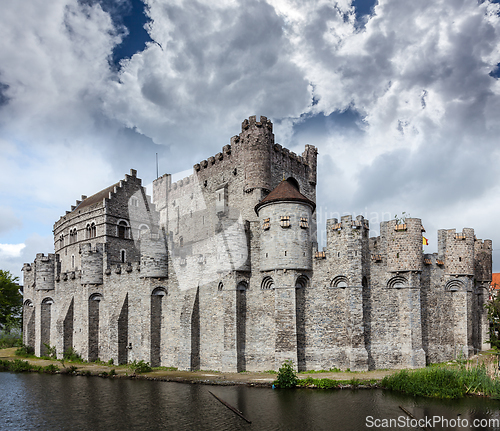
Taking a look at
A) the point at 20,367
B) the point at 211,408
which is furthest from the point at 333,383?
the point at 20,367

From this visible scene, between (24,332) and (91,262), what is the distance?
16.4 meters

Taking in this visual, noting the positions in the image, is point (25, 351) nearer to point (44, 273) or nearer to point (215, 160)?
point (44, 273)

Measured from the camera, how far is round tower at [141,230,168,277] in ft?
103

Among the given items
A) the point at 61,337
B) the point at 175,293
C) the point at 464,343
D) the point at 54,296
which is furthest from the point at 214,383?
the point at 54,296

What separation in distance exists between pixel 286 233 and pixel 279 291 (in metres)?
3.72

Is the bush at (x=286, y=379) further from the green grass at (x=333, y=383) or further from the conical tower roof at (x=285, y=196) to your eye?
the conical tower roof at (x=285, y=196)

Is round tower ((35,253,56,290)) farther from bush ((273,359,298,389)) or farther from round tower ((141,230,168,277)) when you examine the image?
bush ((273,359,298,389))

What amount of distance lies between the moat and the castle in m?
4.29

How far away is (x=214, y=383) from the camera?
23.8m

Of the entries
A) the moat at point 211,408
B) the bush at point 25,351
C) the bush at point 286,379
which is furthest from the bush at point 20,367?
the bush at point 286,379

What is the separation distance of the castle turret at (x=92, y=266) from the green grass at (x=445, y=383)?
26.1 meters

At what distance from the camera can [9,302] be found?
5019 centimetres

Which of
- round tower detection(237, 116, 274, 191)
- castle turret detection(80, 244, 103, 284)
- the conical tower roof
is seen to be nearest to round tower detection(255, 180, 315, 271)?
the conical tower roof

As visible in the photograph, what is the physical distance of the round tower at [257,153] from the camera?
32.8 m
